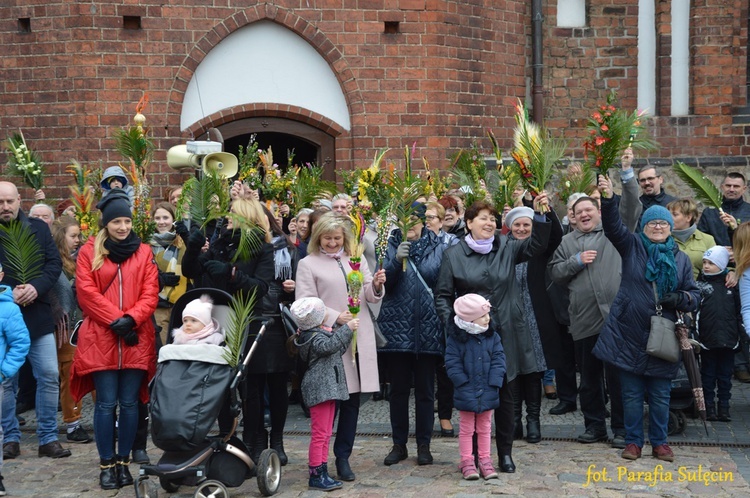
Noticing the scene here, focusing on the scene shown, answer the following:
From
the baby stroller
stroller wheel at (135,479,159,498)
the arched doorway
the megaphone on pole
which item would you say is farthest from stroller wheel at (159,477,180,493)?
the arched doorway

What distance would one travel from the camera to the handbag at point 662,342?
775cm

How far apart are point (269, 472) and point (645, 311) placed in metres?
2.94

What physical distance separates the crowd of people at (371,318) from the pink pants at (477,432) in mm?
11

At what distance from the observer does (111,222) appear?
744cm

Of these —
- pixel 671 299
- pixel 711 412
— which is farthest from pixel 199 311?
pixel 711 412

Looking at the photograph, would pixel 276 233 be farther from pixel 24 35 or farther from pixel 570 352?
pixel 24 35

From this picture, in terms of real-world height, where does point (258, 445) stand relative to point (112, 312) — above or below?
below

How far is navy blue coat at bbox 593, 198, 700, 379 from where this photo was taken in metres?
7.87

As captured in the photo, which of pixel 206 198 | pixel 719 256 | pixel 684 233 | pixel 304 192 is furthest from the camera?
pixel 304 192

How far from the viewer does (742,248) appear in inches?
323

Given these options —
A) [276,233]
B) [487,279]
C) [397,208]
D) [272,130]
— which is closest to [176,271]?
[276,233]

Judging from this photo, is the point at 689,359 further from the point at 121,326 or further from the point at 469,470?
the point at 121,326

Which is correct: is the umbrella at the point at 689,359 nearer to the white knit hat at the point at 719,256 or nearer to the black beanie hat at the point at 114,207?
the white knit hat at the point at 719,256

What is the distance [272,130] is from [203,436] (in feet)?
26.1
